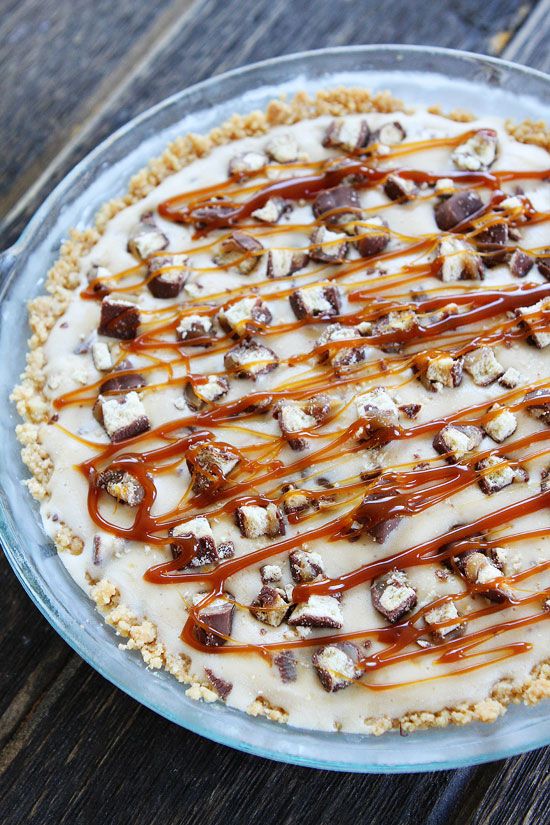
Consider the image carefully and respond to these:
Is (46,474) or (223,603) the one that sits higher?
(46,474)

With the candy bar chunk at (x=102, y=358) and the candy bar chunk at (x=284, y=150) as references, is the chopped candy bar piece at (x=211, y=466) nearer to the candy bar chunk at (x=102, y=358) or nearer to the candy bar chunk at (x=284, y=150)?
the candy bar chunk at (x=102, y=358)

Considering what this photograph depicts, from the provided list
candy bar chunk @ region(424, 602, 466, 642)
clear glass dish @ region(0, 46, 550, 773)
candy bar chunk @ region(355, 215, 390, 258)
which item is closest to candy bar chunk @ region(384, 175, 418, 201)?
candy bar chunk @ region(355, 215, 390, 258)

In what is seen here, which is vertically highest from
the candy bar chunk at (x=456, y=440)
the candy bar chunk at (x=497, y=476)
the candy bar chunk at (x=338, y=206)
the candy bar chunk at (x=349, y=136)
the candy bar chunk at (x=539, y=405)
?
the candy bar chunk at (x=349, y=136)

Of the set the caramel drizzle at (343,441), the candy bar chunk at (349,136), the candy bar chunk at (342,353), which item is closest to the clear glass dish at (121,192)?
the caramel drizzle at (343,441)

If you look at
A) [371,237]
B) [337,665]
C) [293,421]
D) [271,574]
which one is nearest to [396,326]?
[371,237]

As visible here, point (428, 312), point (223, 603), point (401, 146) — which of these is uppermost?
point (401, 146)

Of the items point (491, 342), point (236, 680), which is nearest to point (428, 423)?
point (491, 342)

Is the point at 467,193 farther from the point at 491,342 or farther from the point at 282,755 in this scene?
the point at 282,755

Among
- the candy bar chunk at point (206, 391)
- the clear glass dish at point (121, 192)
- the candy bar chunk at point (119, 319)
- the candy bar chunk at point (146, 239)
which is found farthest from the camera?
the candy bar chunk at point (146, 239)
